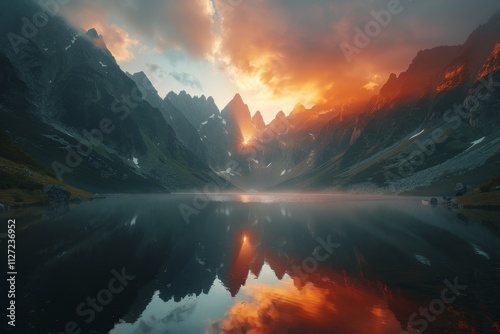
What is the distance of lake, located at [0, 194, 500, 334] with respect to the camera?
17000mm

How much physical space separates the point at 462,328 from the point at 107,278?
24493 mm

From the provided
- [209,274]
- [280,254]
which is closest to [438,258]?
[280,254]

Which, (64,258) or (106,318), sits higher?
(106,318)

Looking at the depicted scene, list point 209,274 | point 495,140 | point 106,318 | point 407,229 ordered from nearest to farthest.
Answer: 1. point 106,318
2. point 209,274
3. point 407,229
4. point 495,140

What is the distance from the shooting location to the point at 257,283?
25578 mm

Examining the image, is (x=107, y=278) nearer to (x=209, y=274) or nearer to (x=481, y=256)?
(x=209, y=274)

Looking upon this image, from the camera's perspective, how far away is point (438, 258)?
31188 millimetres

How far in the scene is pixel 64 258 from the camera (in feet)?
97.4

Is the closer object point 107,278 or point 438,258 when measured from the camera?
point 107,278

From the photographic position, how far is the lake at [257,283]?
17.0 m

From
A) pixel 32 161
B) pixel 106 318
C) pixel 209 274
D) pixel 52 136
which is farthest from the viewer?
pixel 52 136

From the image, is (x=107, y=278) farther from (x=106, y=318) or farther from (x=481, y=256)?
(x=481, y=256)

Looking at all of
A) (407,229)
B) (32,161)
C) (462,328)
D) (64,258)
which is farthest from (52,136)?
(462,328)

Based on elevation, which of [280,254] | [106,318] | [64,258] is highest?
[280,254]
